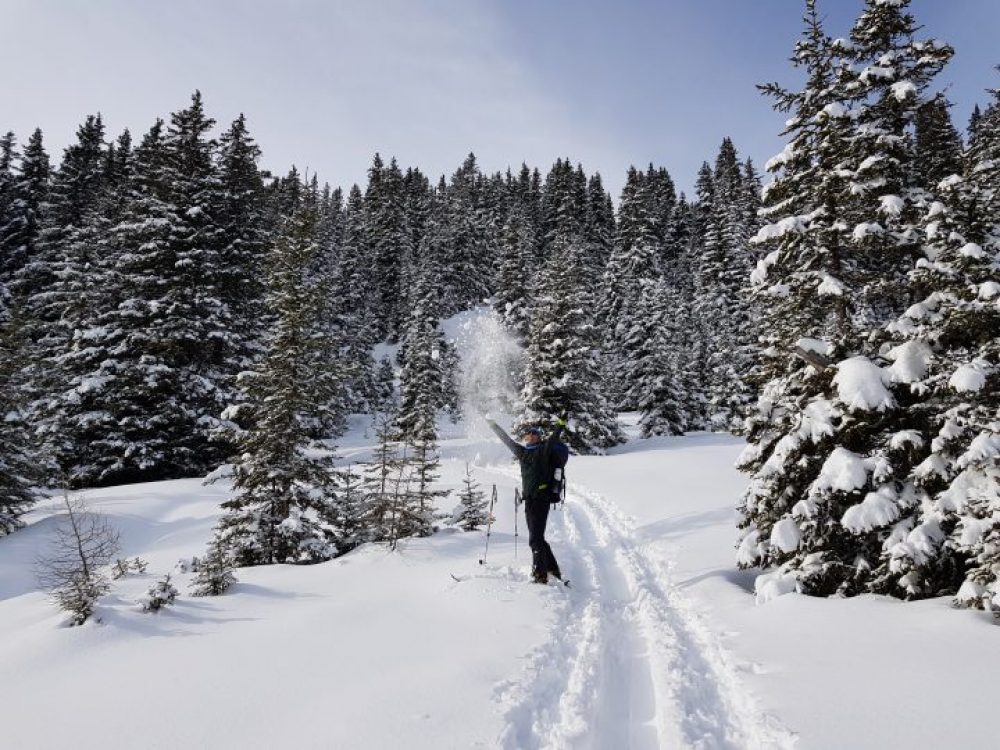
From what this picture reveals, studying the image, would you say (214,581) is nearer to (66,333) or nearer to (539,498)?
(539,498)

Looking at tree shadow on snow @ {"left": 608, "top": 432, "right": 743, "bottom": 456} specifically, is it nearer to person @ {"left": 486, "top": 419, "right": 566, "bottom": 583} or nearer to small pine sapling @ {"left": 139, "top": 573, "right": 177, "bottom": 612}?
person @ {"left": 486, "top": 419, "right": 566, "bottom": 583}

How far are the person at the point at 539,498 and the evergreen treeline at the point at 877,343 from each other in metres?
3.50

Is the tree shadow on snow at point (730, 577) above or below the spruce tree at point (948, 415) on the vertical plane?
below

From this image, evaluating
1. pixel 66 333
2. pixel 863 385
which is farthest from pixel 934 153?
pixel 66 333

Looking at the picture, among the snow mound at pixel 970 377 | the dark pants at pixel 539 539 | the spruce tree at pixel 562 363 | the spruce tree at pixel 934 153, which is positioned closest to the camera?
the snow mound at pixel 970 377

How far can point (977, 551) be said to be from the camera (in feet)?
20.4

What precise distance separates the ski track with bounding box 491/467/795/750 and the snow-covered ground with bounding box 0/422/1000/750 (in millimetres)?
24

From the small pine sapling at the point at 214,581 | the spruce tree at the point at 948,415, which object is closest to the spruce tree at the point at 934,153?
the spruce tree at the point at 948,415

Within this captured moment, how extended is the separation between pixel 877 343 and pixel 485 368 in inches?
1934

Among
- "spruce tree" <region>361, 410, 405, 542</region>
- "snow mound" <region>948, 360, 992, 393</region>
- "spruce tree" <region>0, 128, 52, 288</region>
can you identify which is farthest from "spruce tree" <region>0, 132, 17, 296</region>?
"snow mound" <region>948, 360, 992, 393</region>

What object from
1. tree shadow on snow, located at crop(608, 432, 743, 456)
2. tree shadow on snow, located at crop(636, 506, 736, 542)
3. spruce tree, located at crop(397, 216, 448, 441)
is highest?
spruce tree, located at crop(397, 216, 448, 441)

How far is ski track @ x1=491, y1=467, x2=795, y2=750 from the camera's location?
442 centimetres

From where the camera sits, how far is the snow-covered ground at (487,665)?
426 centimetres

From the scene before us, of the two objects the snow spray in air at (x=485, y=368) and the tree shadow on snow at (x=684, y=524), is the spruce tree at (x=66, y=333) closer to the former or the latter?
the tree shadow on snow at (x=684, y=524)
